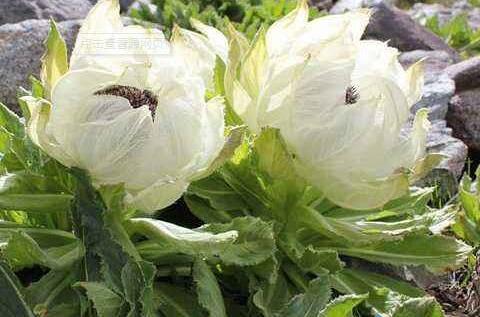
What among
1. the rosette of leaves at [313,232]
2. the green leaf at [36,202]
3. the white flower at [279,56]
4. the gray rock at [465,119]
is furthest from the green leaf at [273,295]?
the gray rock at [465,119]

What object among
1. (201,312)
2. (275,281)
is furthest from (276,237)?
(201,312)

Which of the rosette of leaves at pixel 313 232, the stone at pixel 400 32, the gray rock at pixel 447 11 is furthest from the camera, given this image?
the gray rock at pixel 447 11

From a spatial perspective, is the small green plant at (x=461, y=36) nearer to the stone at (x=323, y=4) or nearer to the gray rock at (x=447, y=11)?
the gray rock at (x=447, y=11)

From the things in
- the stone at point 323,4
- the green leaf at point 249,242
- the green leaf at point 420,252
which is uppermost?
the green leaf at point 249,242

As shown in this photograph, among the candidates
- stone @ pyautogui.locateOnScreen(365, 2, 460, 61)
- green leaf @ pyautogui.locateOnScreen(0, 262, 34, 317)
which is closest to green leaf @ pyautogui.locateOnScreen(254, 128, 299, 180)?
green leaf @ pyautogui.locateOnScreen(0, 262, 34, 317)

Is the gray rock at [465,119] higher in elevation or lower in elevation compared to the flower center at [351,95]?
lower

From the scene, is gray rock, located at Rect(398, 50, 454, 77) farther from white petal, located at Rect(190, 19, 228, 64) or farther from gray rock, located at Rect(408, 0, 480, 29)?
gray rock, located at Rect(408, 0, 480, 29)

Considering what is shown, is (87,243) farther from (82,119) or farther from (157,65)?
(157,65)
